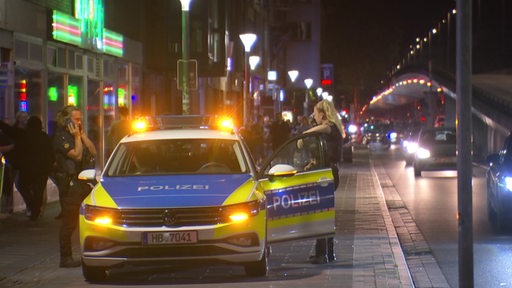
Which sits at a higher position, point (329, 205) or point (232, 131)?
point (232, 131)

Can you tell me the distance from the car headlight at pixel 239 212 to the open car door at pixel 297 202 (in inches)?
26.6

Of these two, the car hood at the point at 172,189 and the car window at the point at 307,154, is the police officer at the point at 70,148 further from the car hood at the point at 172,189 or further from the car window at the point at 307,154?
the car window at the point at 307,154

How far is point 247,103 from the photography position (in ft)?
107

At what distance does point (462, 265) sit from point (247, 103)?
24.6 metres

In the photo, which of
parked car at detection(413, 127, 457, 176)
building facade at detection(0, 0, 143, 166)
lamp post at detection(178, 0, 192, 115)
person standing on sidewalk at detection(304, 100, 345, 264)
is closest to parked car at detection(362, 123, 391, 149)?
parked car at detection(413, 127, 457, 176)

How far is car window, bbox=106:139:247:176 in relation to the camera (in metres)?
11.4

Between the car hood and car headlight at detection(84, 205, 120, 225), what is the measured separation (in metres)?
0.10

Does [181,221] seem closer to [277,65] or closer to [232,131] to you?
[232,131]

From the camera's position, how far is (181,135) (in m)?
11.8

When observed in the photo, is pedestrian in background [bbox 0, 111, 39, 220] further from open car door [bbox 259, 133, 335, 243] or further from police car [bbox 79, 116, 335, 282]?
open car door [bbox 259, 133, 335, 243]

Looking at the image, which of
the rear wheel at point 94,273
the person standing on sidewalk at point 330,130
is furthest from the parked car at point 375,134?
the rear wheel at point 94,273

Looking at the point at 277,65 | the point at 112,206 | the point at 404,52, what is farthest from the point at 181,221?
the point at 404,52

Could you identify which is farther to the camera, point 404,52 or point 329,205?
point 404,52

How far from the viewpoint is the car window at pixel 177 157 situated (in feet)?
37.4
